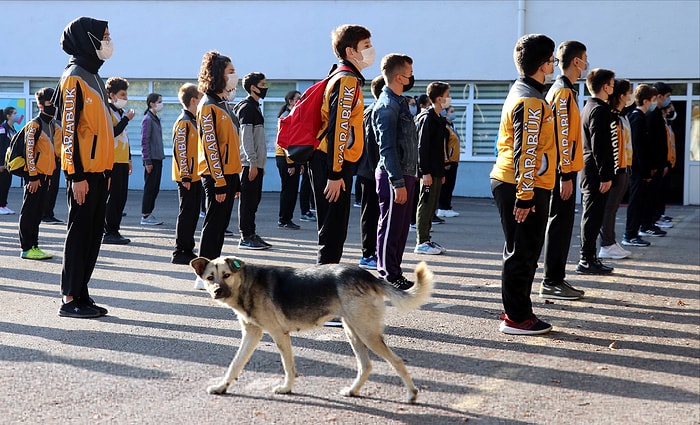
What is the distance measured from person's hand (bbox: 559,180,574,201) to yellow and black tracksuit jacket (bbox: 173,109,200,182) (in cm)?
470

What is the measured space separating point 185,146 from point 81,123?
11.8 ft

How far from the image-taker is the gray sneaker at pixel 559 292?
8.78m

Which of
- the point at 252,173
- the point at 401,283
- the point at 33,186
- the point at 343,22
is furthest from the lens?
the point at 343,22

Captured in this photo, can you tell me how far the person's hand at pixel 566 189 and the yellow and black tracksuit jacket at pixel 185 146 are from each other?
470cm

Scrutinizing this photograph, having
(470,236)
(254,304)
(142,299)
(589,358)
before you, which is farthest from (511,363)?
(470,236)

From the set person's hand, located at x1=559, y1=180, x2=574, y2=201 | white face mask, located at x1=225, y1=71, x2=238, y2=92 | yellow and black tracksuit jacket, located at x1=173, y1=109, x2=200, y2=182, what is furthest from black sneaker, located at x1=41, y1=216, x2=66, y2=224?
person's hand, located at x1=559, y1=180, x2=574, y2=201

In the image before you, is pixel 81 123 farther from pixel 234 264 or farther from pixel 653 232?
pixel 653 232

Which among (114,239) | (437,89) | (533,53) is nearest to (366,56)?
(533,53)

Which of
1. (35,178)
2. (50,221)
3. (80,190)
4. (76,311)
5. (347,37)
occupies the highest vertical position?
(347,37)

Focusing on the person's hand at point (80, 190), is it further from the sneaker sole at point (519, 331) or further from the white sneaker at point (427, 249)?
the white sneaker at point (427, 249)

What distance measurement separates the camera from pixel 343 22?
24.2 meters

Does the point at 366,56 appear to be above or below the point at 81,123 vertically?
above

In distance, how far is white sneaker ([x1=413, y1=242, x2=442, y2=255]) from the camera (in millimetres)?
12242

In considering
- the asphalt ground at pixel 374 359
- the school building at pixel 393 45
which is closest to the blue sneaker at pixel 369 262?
the asphalt ground at pixel 374 359
